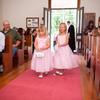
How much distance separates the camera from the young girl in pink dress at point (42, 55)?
206 inches

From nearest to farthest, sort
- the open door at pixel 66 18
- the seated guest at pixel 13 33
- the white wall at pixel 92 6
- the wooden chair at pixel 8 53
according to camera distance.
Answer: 1. the wooden chair at pixel 8 53
2. the seated guest at pixel 13 33
3. the open door at pixel 66 18
4. the white wall at pixel 92 6

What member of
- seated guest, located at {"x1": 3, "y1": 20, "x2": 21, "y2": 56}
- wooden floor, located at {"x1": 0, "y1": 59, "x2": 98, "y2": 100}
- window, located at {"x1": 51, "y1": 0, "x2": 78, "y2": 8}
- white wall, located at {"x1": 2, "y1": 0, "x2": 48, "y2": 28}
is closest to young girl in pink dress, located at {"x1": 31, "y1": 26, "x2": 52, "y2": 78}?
wooden floor, located at {"x1": 0, "y1": 59, "x2": 98, "y2": 100}

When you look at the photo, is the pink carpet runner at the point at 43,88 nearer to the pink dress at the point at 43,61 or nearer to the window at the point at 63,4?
the pink dress at the point at 43,61

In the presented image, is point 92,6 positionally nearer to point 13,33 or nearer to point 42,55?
point 13,33

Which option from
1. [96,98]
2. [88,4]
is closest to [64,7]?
[88,4]

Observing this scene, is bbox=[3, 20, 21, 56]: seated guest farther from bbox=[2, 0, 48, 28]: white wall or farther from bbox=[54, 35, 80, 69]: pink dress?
bbox=[2, 0, 48, 28]: white wall

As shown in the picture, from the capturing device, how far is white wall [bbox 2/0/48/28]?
1236cm

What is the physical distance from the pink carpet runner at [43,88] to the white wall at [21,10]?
7374 millimetres

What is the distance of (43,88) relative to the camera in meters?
4.25

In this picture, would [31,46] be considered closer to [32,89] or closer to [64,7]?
[64,7]

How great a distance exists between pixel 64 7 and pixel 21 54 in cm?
573

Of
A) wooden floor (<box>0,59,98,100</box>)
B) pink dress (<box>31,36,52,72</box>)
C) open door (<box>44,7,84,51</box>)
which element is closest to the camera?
wooden floor (<box>0,59,98,100</box>)

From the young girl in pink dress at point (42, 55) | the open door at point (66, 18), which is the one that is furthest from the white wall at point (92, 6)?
the young girl in pink dress at point (42, 55)

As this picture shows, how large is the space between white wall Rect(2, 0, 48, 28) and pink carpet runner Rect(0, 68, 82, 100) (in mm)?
7374
